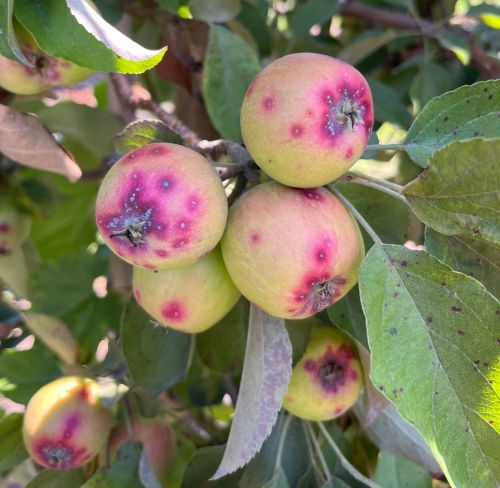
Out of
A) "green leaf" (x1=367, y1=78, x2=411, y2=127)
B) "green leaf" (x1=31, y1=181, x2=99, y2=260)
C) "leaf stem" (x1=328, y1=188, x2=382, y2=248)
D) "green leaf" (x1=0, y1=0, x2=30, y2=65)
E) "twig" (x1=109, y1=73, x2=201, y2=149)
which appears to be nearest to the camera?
"green leaf" (x1=0, y1=0, x2=30, y2=65)

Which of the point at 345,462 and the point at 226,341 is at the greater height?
the point at 226,341

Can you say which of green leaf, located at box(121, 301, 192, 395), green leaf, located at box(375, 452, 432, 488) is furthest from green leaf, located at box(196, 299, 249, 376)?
green leaf, located at box(375, 452, 432, 488)

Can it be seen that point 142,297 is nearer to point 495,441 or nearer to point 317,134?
point 317,134

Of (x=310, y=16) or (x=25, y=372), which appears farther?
(x=310, y=16)

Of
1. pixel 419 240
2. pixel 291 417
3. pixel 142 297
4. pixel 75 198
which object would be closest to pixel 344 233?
pixel 142 297

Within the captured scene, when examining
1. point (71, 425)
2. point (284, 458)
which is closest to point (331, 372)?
point (284, 458)

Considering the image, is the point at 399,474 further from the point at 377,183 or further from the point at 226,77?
the point at 226,77

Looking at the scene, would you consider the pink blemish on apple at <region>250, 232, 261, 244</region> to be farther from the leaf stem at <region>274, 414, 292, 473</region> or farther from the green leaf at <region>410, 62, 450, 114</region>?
the green leaf at <region>410, 62, 450, 114</region>

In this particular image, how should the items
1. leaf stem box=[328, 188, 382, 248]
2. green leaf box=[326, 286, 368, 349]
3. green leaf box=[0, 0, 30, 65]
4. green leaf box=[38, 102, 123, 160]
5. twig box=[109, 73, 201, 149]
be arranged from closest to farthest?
1. green leaf box=[0, 0, 30, 65]
2. leaf stem box=[328, 188, 382, 248]
3. green leaf box=[326, 286, 368, 349]
4. twig box=[109, 73, 201, 149]
5. green leaf box=[38, 102, 123, 160]
